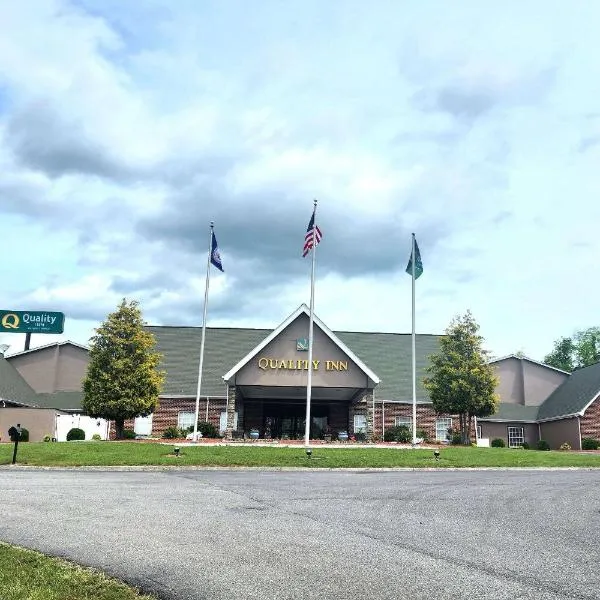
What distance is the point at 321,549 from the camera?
8602 millimetres

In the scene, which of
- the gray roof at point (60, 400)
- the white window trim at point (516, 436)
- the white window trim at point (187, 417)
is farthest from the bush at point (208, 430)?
the white window trim at point (516, 436)

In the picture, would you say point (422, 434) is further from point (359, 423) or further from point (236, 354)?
point (236, 354)

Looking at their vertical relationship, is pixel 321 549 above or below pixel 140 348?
below

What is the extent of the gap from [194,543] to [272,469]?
13.3 meters

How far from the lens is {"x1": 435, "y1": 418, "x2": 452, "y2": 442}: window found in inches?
1741

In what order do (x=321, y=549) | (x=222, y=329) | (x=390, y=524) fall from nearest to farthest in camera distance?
(x=321, y=549)
(x=390, y=524)
(x=222, y=329)

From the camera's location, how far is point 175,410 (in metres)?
43.9

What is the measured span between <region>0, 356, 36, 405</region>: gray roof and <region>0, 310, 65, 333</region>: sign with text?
7.23 metres

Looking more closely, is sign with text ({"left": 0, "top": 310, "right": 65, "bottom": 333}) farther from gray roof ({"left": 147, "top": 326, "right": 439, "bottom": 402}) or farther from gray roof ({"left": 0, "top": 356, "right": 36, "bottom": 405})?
gray roof ({"left": 147, "top": 326, "right": 439, "bottom": 402})

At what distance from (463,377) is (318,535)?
96.3ft

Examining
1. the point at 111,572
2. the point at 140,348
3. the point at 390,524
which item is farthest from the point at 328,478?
the point at 140,348

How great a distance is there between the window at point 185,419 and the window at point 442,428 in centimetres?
1678

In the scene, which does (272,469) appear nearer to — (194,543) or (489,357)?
(194,543)

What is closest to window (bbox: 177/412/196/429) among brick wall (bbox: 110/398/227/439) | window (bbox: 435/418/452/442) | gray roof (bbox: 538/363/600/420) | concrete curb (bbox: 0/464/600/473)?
brick wall (bbox: 110/398/227/439)
